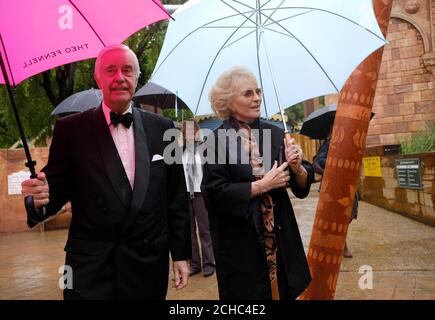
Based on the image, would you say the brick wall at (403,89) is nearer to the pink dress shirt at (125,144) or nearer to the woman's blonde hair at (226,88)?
the woman's blonde hair at (226,88)

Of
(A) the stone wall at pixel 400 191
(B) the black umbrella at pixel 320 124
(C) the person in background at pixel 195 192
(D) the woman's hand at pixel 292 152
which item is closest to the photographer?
(D) the woman's hand at pixel 292 152

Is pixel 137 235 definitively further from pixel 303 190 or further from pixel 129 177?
pixel 303 190

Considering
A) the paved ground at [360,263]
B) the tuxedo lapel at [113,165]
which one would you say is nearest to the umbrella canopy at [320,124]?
the paved ground at [360,263]

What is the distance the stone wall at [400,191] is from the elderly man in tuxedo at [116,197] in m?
6.83

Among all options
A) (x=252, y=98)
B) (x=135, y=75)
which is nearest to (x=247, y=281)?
(x=252, y=98)

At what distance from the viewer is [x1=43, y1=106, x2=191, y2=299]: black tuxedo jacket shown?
233cm

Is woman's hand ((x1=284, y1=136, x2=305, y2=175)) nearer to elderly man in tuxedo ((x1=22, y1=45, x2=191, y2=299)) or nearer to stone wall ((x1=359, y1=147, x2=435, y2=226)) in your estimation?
elderly man in tuxedo ((x1=22, y1=45, x2=191, y2=299))

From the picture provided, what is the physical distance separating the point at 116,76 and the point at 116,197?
2.10 feet

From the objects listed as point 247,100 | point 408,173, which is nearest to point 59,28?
point 247,100

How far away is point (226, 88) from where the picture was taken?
2824 mm

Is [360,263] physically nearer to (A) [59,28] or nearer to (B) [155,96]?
(B) [155,96]

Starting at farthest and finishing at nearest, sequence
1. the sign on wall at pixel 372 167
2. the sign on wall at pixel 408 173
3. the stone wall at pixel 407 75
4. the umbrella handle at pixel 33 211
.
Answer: the stone wall at pixel 407 75, the sign on wall at pixel 372 167, the sign on wall at pixel 408 173, the umbrella handle at pixel 33 211

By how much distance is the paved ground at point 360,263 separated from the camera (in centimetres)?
484

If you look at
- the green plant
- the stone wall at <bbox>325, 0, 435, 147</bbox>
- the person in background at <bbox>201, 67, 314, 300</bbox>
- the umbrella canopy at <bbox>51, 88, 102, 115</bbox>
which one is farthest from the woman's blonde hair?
the stone wall at <bbox>325, 0, 435, 147</bbox>
